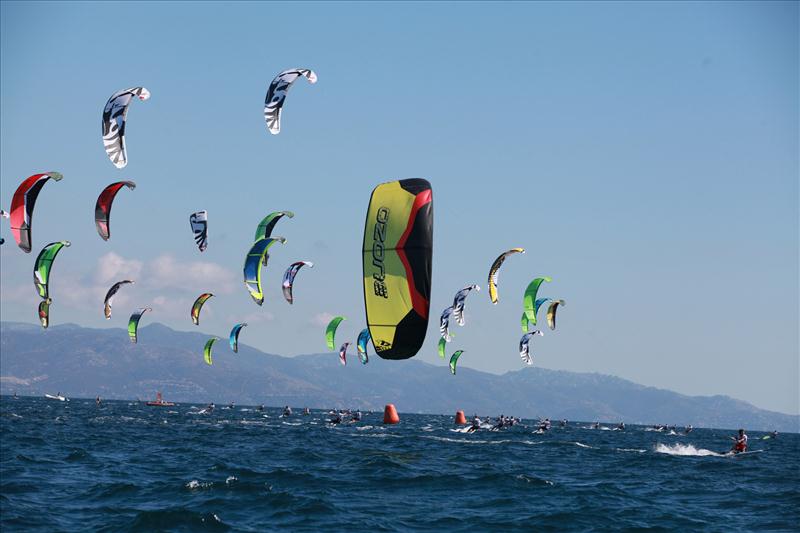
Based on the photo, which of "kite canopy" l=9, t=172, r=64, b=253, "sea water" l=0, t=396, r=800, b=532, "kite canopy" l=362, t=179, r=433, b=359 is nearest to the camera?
"kite canopy" l=362, t=179, r=433, b=359

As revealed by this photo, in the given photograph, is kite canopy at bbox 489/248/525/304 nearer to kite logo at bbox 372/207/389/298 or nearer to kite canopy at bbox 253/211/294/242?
kite canopy at bbox 253/211/294/242

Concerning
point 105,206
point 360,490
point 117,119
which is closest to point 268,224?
point 105,206

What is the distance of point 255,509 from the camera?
19.2 metres

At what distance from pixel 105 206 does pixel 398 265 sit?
19.2 metres

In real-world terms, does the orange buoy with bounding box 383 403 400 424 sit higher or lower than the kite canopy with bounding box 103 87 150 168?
lower

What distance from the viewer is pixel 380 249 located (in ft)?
46.1

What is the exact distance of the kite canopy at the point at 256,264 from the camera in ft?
124

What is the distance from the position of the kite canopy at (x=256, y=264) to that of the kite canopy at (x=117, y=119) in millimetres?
13139

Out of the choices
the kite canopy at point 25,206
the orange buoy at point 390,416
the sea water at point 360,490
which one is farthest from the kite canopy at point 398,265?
the orange buoy at point 390,416

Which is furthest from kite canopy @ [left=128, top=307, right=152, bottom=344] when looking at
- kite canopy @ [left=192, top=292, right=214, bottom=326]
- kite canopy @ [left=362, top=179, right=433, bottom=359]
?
kite canopy @ [left=362, top=179, right=433, bottom=359]

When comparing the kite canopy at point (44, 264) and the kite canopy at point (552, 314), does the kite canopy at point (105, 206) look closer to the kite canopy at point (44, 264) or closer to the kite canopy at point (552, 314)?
the kite canopy at point (44, 264)

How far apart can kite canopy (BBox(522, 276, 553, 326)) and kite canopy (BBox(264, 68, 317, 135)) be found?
27844 mm

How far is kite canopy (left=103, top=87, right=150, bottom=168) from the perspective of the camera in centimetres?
2422

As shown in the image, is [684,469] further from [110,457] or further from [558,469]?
[110,457]
